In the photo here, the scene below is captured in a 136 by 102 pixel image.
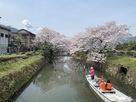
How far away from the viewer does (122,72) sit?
949 inches

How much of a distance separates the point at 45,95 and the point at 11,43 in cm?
3903

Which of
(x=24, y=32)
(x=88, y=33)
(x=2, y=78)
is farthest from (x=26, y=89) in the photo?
(x=24, y=32)

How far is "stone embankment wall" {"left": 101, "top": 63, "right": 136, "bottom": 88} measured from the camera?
2006 centimetres

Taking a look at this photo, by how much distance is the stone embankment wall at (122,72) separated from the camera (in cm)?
2006

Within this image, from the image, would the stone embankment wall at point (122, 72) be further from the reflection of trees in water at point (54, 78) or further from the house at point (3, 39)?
the house at point (3, 39)

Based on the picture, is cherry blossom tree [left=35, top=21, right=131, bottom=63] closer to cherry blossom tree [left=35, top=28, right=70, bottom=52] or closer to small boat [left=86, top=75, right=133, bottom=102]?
cherry blossom tree [left=35, top=28, right=70, bottom=52]

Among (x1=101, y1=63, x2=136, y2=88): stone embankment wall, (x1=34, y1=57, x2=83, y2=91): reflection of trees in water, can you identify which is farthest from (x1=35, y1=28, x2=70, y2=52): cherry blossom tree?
(x1=101, y1=63, x2=136, y2=88): stone embankment wall

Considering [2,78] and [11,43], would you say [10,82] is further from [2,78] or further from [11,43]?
[11,43]

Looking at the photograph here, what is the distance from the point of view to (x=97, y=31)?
118ft

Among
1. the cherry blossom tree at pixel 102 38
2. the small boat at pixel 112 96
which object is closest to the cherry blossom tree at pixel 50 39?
the cherry blossom tree at pixel 102 38

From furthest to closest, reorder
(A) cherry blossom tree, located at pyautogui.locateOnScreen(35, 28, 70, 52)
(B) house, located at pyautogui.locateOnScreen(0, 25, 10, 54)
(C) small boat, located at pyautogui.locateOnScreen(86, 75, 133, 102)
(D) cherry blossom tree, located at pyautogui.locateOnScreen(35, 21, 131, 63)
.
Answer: (A) cherry blossom tree, located at pyautogui.locateOnScreen(35, 28, 70, 52) < (B) house, located at pyautogui.locateOnScreen(0, 25, 10, 54) < (D) cherry blossom tree, located at pyautogui.locateOnScreen(35, 21, 131, 63) < (C) small boat, located at pyautogui.locateOnScreen(86, 75, 133, 102)

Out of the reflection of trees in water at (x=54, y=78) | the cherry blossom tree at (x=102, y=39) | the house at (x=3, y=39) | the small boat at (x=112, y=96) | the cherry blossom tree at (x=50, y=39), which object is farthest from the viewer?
the cherry blossom tree at (x=50, y=39)

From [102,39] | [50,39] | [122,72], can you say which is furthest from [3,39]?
[122,72]

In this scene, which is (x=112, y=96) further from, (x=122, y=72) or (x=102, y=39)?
(x=102, y=39)
